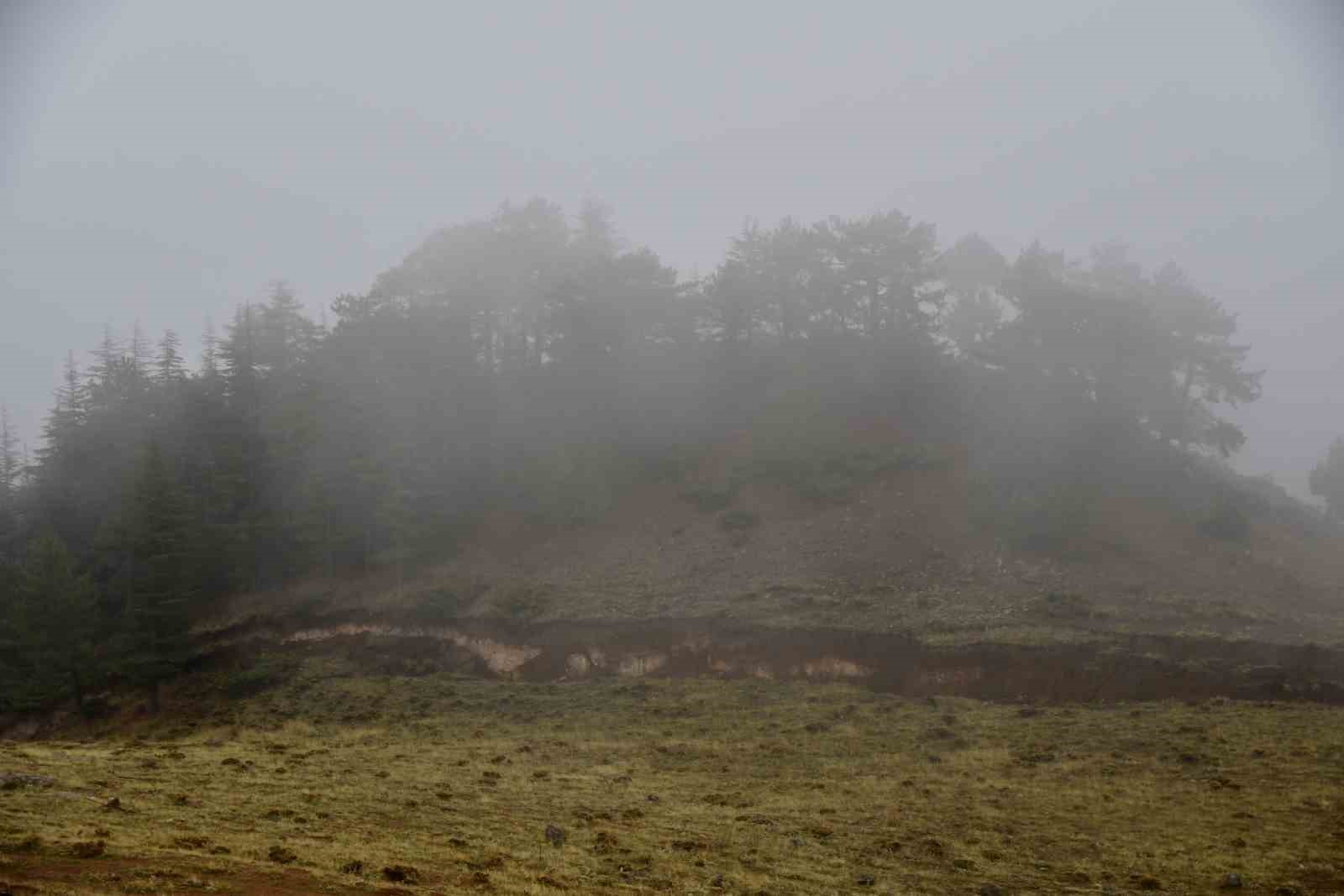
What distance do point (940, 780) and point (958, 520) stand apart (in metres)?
22.1

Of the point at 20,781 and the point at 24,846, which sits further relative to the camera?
the point at 20,781

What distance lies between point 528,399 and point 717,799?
1539 inches

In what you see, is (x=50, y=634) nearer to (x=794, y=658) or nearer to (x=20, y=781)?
(x=20, y=781)

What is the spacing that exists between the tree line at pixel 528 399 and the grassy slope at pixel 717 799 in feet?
52.3

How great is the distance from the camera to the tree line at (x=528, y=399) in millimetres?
43125

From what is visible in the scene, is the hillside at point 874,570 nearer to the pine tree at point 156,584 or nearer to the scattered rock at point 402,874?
the pine tree at point 156,584

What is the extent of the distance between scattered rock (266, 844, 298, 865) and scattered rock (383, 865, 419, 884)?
1484mm

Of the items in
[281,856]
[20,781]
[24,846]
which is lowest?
[281,856]

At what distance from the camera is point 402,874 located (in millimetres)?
12500

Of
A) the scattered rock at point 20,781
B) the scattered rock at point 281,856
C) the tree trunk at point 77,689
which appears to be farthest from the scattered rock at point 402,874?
the tree trunk at point 77,689

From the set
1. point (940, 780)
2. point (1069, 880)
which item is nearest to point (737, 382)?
point (940, 780)

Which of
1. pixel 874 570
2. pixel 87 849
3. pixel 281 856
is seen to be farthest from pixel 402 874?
pixel 874 570

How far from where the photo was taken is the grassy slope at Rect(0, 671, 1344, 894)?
13.4 meters

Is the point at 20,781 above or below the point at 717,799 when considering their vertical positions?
above
